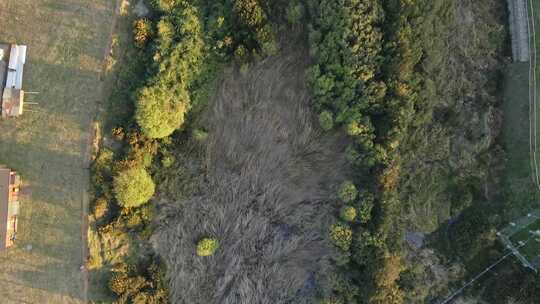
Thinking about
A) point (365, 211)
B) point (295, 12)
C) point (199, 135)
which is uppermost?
point (295, 12)

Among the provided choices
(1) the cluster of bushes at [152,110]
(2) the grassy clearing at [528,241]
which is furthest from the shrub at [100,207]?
(2) the grassy clearing at [528,241]

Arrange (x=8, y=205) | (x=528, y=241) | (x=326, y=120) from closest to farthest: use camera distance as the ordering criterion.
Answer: (x=326, y=120)
(x=8, y=205)
(x=528, y=241)

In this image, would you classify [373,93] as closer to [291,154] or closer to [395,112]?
[395,112]

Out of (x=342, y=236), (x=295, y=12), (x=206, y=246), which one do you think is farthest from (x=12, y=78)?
(x=342, y=236)

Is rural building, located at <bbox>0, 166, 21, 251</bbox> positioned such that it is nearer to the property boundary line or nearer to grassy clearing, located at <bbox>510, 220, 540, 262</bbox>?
grassy clearing, located at <bbox>510, 220, 540, 262</bbox>

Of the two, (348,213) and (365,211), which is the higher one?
(365,211)

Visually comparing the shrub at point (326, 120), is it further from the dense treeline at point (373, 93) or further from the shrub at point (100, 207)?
the shrub at point (100, 207)

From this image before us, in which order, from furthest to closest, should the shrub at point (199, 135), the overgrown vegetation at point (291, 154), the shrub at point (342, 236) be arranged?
the shrub at point (199, 135) < the overgrown vegetation at point (291, 154) < the shrub at point (342, 236)
